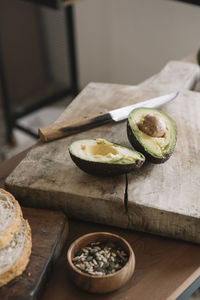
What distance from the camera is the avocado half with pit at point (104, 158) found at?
3.45ft

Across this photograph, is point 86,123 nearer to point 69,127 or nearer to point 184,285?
point 69,127

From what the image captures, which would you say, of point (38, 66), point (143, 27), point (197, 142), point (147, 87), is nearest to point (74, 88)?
point (38, 66)

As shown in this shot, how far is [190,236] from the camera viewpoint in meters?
1.03

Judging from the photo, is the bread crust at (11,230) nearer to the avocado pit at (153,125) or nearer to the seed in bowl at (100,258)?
the seed in bowl at (100,258)

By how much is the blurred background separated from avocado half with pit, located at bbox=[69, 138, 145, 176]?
4.94ft

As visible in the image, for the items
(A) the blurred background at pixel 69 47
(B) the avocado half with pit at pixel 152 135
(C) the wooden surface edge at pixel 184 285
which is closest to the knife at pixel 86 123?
(B) the avocado half with pit at pixel 152 135

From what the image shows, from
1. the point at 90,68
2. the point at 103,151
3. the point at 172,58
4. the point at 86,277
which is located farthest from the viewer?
the point at 90,68

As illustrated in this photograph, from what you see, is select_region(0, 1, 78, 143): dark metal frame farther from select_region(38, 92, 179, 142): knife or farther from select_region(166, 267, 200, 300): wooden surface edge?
select_region(166, 267, 200, 300): wooden surface edge

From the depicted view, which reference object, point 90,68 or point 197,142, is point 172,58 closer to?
point 90,68

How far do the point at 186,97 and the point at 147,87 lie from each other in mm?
144

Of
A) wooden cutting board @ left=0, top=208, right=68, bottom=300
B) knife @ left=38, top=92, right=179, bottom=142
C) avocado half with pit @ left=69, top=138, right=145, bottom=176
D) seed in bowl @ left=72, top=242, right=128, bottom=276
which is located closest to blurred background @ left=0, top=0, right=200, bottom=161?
knife @ left=38, top=92, right=179, bottom=142

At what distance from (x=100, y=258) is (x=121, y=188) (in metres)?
0.20

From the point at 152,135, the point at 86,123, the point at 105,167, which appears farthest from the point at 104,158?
the point at 86,123

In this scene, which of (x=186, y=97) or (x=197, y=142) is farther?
(x=186, y=97)
